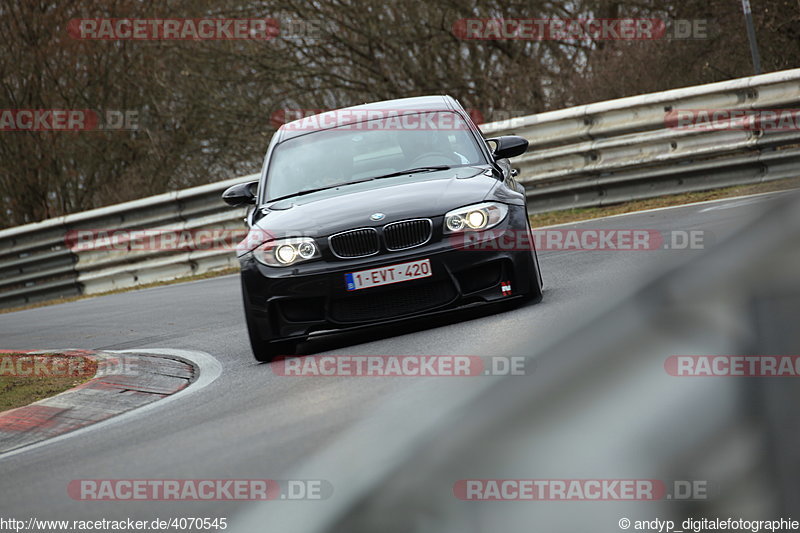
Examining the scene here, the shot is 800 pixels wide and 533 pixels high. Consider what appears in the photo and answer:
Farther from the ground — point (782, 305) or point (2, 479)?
point (782, 305)

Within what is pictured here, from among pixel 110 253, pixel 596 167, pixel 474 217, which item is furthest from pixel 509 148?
pixel 110 253

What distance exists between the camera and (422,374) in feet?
19.1

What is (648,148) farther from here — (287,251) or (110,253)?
(287,251)

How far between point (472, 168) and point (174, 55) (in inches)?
651

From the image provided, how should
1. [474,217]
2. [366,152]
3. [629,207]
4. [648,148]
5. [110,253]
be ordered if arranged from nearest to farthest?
[474,217] < [366,152] < [629,207] < [648,148] < [110,253]

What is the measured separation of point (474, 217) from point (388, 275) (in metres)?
0.66

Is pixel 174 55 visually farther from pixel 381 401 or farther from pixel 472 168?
pixel 381 401

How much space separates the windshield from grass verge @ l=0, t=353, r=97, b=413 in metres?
1.82

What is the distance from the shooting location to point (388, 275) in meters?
7.00

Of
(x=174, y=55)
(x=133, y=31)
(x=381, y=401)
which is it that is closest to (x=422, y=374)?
(x=381, y=401)

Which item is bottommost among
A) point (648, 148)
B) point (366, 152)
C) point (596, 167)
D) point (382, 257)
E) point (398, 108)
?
point (596, 167)

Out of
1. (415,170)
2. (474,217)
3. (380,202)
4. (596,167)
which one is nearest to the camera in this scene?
(474,217)

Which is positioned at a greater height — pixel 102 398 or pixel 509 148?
pixel 509 148

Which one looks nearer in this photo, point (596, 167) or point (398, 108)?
point (398, 108)
